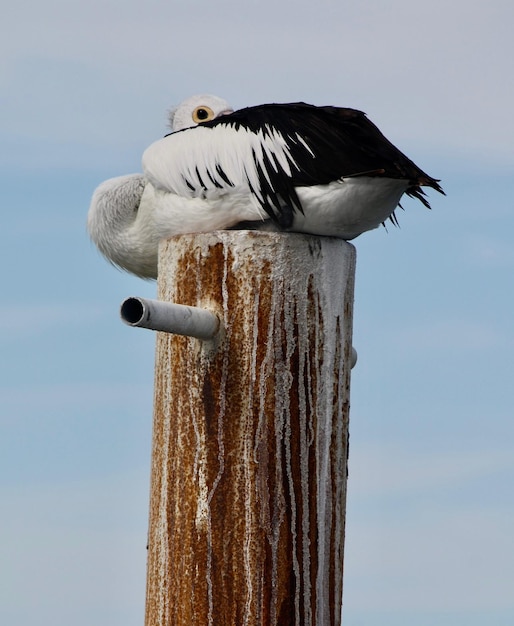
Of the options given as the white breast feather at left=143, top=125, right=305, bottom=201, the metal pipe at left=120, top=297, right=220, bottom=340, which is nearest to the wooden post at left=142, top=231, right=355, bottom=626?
the metal pipe at left=120, top=297, right=220, bottom=340

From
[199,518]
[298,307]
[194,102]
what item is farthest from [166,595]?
[194,102]

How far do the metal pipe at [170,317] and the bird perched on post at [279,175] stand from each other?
37 centimetres

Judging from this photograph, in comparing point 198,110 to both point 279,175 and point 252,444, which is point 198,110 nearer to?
point 279,175

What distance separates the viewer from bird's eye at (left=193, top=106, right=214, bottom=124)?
12.0ft

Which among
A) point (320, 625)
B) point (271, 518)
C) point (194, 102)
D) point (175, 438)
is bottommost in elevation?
point (320, 625)

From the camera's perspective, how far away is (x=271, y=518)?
8.72 ft

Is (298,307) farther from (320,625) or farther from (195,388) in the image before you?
(320,625)

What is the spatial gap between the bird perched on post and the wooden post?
0.15 metres

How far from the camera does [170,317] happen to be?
2.52 m

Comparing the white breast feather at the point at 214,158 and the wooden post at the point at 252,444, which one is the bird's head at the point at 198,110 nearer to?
the white breast feather at the point at 214,158

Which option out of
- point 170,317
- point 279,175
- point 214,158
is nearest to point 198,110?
point 214,158

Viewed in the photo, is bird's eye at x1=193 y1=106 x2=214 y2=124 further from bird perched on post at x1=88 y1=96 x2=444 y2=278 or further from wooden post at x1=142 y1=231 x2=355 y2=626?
wooden post at x1=142 y1=231 x2=355 y2=626

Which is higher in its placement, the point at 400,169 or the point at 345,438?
the point at 400,169

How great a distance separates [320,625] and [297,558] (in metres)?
0.22
